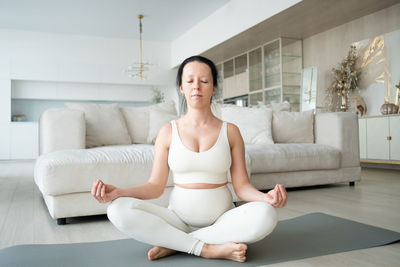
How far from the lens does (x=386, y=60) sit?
5195 millimetres

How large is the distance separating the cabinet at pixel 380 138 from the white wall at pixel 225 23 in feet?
6.57

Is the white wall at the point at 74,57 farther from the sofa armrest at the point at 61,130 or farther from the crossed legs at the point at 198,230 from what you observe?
the crossed legs at the point at 198,230

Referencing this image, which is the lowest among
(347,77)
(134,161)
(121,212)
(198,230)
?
(198,230)

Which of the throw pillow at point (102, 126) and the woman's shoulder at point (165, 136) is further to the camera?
the throw pillow at point (102, 126)

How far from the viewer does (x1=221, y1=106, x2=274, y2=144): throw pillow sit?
3521 mm

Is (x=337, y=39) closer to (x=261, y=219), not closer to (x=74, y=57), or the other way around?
(x=261, y=219)

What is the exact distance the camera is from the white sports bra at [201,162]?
4.57 ft

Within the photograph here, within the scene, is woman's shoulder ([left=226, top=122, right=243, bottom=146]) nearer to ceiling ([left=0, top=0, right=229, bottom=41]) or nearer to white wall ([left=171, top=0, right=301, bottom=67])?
white wall ([left=171, top=0, right=301, bottom=67])

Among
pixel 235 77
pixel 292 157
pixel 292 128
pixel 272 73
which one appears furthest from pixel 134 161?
pixel 235 77

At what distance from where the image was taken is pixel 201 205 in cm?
140

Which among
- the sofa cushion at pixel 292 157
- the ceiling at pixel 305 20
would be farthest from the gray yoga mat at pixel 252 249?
the ceiling at pixel 305 20

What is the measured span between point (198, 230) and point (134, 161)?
3.44 feet

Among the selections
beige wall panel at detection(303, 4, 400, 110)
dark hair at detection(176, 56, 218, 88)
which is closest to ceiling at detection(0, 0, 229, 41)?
beige wall panel at detection(303, 4, 400, 110)

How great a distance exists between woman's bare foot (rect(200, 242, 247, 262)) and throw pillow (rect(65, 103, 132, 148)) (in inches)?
82.5
